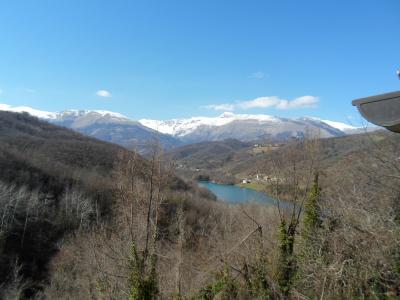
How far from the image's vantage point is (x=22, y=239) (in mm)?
44500

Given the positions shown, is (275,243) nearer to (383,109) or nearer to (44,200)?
(383,109)

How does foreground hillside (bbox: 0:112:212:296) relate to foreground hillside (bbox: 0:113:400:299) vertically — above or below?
below

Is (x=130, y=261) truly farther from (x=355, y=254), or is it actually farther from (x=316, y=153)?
(x=316, y=153)

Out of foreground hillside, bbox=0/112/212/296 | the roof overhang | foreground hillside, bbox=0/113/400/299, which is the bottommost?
foreground hillside, bbox=0/112/212/296

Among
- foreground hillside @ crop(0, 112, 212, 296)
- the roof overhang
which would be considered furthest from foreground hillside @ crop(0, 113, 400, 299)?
the roof overhang

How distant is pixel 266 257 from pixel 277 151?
555cm

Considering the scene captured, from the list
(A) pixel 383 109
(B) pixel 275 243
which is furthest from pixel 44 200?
(A) pixel 383 109

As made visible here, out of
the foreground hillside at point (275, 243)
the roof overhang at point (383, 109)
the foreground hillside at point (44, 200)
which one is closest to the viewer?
the roof overhang at point (383, 109)

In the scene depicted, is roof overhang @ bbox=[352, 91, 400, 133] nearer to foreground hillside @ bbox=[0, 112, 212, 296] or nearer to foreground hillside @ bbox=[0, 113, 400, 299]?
foreground hillside @ bbox=[0, 113, 400, 299]

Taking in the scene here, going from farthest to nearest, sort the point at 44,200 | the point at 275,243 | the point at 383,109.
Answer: the point at 44,200 → the point at 275,243 → the point at 383,109

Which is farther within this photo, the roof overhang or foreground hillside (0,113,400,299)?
foreground hillside (0,113,400,299)

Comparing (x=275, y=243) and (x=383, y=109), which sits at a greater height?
(x=383, y=109)

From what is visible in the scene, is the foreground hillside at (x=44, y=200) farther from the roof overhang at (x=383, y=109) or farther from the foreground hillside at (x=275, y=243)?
the roof overhang at (x=383, y=109)

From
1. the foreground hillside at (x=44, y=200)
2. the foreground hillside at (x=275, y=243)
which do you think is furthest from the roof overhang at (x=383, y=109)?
the foreground hillside at (x=44, y=200)
